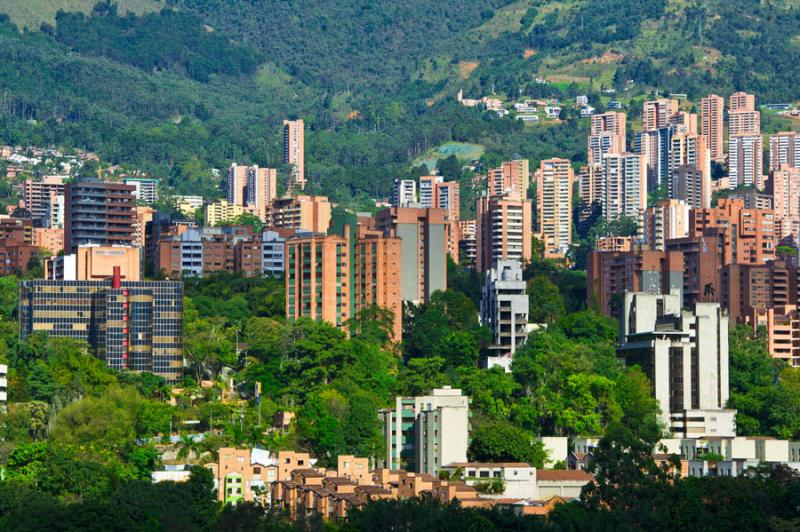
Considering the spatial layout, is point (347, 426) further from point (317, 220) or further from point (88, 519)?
point (317, 220)

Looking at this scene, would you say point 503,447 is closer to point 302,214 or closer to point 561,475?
point 561,475

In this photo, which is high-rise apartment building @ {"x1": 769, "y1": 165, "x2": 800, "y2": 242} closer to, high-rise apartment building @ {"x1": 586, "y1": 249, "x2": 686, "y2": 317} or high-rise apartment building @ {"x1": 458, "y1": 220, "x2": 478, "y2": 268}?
high-rise apartment building @ {"x1": 458, "y1": 220, "x2": 478, "y2": 268}

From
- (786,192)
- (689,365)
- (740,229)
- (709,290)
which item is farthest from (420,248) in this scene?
(786,192)

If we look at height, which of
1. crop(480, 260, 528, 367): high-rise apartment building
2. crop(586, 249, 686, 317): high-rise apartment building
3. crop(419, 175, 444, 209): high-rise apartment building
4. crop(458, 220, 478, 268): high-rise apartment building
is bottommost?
crop(480, 260, 528, 367): high-rise apartment building

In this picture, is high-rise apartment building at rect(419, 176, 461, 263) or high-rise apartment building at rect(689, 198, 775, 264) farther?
high-rise apartment building at rect(419, 176, 461, 263)

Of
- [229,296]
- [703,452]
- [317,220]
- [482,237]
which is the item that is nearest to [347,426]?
[703,452]

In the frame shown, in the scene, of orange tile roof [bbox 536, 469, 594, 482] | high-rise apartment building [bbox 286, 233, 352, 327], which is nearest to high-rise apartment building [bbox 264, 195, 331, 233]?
high-rise apartment building [bbox 286, 233, 352, 327]

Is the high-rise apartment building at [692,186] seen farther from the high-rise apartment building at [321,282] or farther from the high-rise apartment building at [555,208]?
the high-rise apartment building at [321,282]
